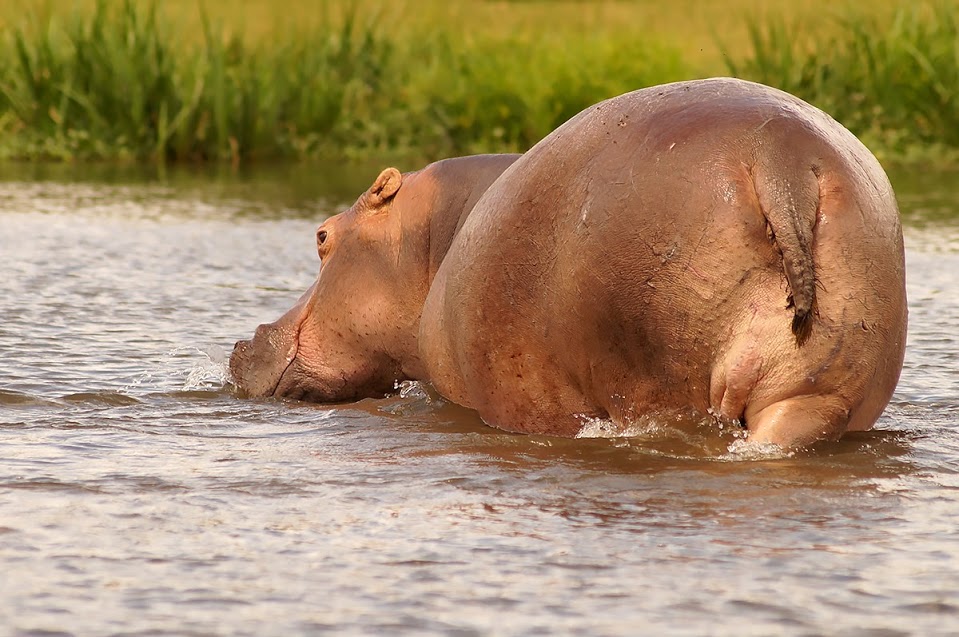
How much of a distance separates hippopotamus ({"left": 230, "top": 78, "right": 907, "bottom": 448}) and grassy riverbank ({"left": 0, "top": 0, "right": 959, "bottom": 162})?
9.48m

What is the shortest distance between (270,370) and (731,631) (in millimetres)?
2942

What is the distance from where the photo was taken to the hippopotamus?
12.7 feet

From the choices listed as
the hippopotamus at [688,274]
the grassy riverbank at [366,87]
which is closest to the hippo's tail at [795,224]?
the hippopotamus at [688,274]

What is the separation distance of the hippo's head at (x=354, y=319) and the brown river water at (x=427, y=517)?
11 centimetres

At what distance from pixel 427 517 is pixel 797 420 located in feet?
3.01

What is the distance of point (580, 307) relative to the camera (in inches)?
163

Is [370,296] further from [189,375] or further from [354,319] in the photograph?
[189,375]

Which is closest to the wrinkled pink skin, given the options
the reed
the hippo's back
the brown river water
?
the brown river water

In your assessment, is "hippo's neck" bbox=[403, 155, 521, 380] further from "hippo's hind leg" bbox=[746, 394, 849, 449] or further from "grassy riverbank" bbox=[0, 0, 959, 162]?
"grassy riverbank" bbox=[0, 0, 959, 162]

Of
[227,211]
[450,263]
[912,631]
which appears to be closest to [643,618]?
[912,631]

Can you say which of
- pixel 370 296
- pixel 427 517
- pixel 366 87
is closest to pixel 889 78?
pixel 366 87

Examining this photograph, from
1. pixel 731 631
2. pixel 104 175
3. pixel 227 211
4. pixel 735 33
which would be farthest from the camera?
pixel 735 33

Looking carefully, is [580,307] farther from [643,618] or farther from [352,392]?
[352,392]

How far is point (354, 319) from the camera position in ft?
18.0
